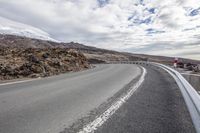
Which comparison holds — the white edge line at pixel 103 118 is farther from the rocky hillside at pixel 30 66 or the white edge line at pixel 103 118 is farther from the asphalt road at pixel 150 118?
the rocky hillside at pixel 30 66

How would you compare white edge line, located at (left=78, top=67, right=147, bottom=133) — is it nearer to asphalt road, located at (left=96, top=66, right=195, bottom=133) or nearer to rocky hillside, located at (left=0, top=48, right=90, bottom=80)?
asphalt road, located at (left=96, top=66, right=195, bottom=133)

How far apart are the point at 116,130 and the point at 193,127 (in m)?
1.54

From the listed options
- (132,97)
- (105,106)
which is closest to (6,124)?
(105,106)

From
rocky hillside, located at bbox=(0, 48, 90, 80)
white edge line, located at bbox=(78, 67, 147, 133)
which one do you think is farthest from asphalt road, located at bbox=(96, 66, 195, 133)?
rocky hillside, located at bbox=(0, 48, 90, 80)

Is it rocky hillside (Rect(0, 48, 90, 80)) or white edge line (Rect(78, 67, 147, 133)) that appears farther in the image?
rocky hillside (Rect(0, 48, 90, 80))

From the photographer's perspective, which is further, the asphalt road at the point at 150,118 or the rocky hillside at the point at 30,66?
the rocky hillside at the point at 30,66

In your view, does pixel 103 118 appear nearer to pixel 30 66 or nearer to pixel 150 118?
pixel 150 118

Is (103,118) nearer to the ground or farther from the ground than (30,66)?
farther from the ground

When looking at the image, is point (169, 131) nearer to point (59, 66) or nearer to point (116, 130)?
point (116, 130)

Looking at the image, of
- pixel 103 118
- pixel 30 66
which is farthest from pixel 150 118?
pixel 30 66

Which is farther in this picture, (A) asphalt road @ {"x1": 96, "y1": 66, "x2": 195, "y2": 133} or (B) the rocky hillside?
(B) the rocky hillside

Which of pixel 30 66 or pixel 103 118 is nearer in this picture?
pixel 103 118

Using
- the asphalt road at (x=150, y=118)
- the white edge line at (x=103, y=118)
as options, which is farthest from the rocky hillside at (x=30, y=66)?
the asphalt road at (x=150, y=118)

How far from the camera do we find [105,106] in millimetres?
7398
